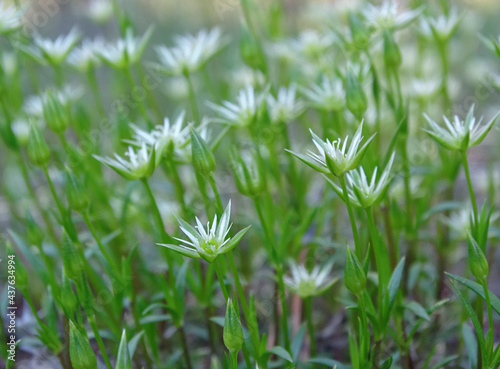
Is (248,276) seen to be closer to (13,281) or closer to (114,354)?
(114,354)

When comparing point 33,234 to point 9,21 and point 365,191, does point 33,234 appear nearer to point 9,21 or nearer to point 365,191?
point 9,21

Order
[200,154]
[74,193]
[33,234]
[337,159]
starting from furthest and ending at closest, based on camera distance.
A: [33,234] → [74,193] → [200,154] → [337,159]

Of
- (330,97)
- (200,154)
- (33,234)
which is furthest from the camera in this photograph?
(330,97)

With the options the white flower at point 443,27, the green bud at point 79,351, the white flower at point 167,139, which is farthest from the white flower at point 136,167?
the white flower at point 443,27

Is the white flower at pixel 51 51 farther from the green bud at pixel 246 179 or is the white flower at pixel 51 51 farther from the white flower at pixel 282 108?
the green bud at pixel 246 179

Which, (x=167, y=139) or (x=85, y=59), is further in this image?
(x=85, y=59)

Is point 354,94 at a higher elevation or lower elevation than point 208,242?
higher

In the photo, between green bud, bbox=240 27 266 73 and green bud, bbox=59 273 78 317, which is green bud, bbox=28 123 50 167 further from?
green bud, bbox=240 27 266 73

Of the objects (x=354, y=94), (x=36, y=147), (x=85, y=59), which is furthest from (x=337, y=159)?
(x=85, y=59)
